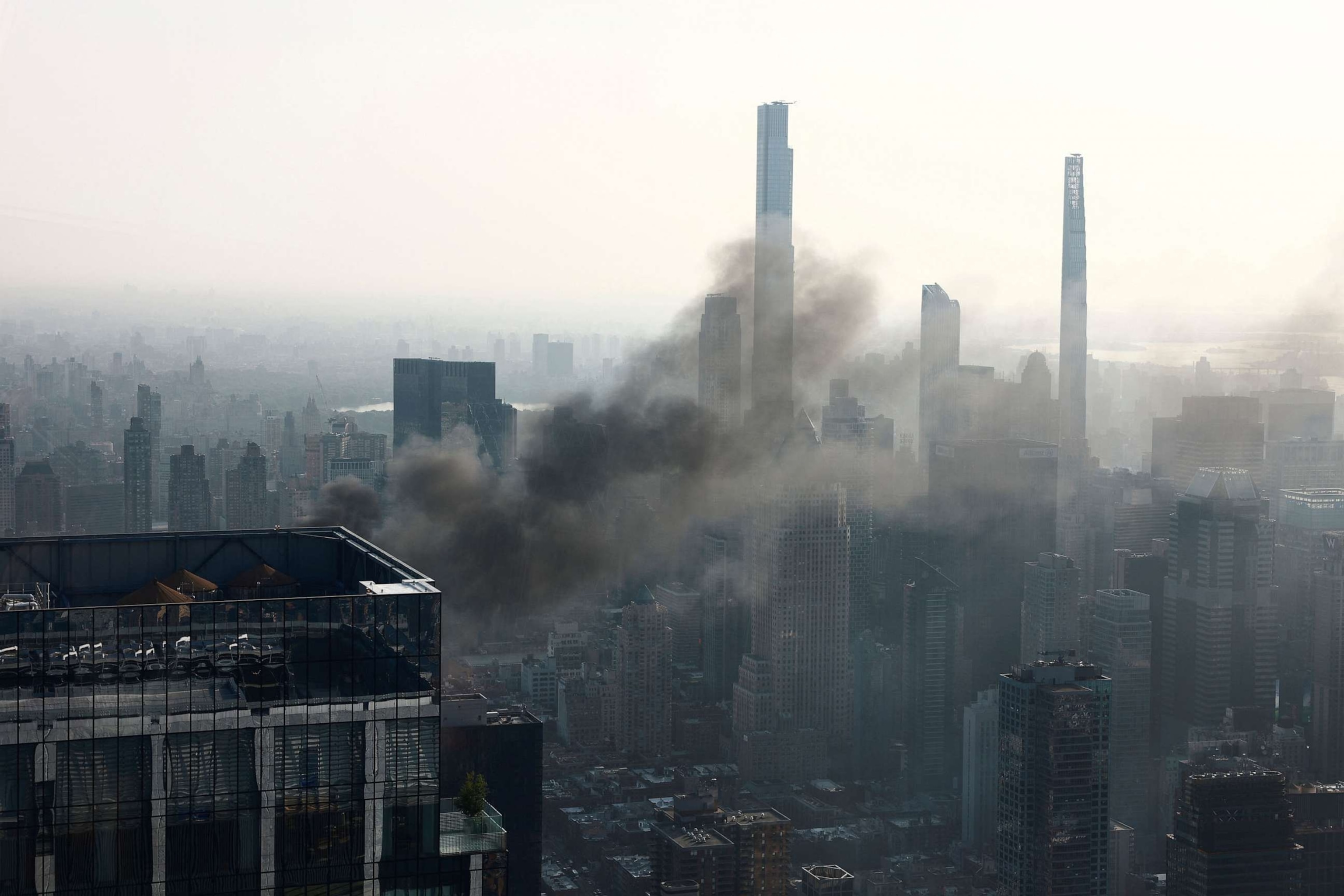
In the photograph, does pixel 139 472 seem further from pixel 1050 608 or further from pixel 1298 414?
pixel 1298 414

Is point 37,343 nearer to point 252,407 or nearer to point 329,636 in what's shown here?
point 252,407

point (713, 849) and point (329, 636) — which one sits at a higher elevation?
point (329, 636)

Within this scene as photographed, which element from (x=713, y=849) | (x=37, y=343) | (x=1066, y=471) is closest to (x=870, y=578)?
(x=1066, y=471)

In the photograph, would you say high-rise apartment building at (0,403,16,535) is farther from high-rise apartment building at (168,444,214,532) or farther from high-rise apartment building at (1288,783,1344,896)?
high-rise apartment building at (1288,783,1344,896)

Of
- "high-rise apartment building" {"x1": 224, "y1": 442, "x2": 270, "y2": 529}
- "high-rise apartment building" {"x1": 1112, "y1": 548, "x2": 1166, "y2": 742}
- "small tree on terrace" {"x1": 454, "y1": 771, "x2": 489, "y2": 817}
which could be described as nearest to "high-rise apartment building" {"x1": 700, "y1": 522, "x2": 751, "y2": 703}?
"high-rise apartment building" {"x1": 1112, "y1": 548, "x2": 1166, "y2": 742}

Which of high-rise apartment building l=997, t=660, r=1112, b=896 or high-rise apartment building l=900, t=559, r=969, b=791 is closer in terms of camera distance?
high-rise apartment building l=997, t=660, r=1112, b=896

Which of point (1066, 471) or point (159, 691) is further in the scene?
point (1066, 471)

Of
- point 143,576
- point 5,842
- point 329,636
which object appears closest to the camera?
point 5,842
